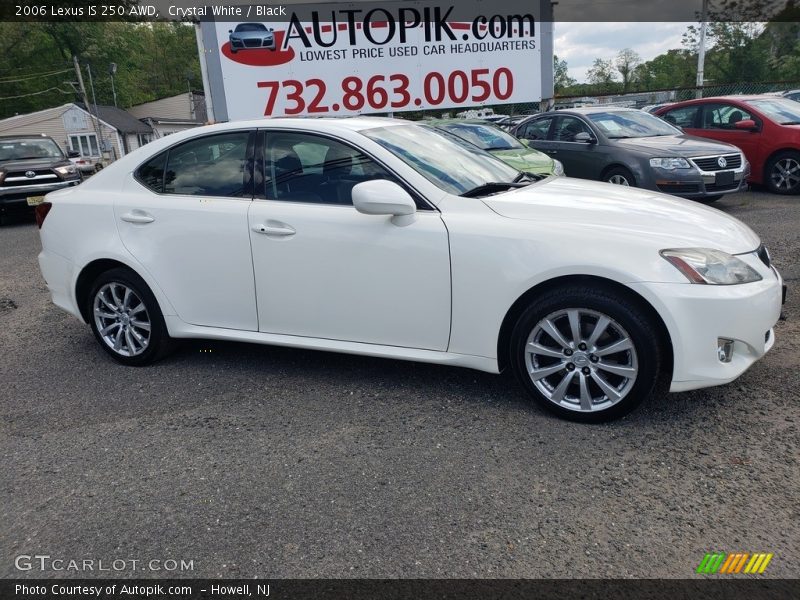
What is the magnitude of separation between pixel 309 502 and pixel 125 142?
188ft

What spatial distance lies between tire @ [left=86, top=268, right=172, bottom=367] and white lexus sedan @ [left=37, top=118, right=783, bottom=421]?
13 mm

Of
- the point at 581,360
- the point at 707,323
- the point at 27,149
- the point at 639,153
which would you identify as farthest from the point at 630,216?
the point at 27,149

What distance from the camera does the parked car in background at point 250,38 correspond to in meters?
12.2

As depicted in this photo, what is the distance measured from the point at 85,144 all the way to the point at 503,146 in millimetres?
51262

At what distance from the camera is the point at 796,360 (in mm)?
4129

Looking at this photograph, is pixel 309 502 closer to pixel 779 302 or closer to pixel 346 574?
pixel 346 574

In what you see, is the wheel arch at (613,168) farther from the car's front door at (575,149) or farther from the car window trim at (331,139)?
the car window trim at (331,139)

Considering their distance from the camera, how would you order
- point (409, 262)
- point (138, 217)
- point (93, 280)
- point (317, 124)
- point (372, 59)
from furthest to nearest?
point (372, 59) → point (93, 280) → point (138, 217) → point (317, 124) → point (409, 262)

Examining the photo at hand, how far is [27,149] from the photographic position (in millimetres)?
14164

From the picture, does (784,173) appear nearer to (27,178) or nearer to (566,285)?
(566,285)

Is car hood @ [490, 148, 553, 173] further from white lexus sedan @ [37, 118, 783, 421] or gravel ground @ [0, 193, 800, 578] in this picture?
gravel ground @ [0, 193, 800, 578]

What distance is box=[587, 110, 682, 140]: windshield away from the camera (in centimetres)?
1010

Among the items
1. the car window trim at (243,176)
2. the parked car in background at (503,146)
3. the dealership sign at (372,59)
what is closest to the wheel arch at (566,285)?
the car window trim at (243,176)

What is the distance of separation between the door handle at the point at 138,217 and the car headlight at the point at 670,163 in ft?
23.1
